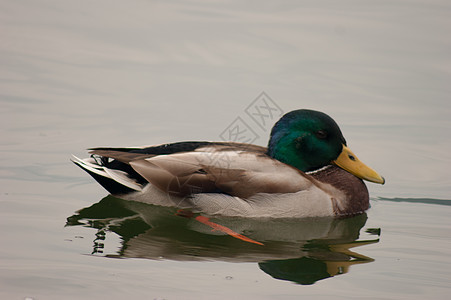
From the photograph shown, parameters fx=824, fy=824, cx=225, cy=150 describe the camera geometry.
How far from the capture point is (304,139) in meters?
8.56

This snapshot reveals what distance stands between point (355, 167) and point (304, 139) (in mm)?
638

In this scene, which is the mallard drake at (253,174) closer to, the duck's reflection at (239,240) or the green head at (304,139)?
the green head at (304,139)

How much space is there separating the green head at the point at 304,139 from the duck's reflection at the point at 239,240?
69cm

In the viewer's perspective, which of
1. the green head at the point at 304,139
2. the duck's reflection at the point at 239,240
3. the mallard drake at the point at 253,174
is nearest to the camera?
the duck's reflection at the point at 239,240

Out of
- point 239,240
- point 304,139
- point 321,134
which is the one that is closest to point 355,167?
point 321,134

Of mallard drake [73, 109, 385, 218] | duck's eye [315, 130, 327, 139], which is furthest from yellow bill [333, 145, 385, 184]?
duck's eye [315, 130, 327, 139]

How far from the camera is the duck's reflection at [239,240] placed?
23.0 feet

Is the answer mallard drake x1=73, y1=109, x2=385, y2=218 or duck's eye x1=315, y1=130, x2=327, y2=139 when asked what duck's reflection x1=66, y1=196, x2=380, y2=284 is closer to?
mallard drake x1=73, y1=109, x2=385, y2=218

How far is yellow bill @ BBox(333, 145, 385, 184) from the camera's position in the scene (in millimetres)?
8617

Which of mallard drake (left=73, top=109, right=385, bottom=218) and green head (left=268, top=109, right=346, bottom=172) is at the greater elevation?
green head (left=268, top=109, right=346, bottom=172)

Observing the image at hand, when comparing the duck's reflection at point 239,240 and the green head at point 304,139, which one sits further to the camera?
the green head at point 304,139

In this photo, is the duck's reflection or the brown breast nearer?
the duck's reflection

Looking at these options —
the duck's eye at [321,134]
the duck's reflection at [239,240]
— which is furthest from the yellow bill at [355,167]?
the duck's reflection at [239,240]

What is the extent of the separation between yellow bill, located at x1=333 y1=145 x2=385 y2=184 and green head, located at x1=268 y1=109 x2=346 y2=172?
0.27 ft
